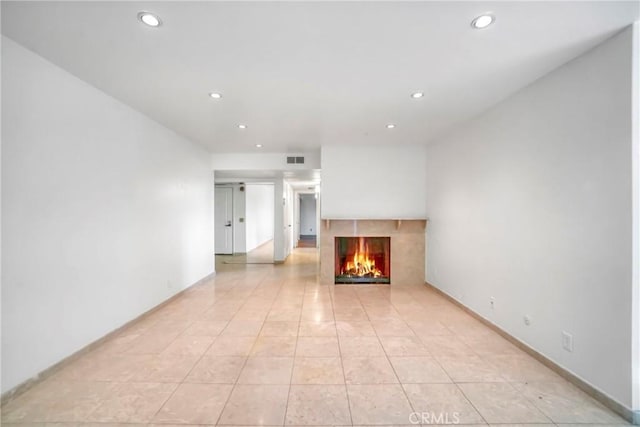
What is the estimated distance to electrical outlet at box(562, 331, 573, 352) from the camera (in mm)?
2317

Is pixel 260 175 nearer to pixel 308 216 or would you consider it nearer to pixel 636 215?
pixel 636 215

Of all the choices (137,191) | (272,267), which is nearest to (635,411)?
(137,191)

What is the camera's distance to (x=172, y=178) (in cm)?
441

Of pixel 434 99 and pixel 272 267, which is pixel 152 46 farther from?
pixel 272 267

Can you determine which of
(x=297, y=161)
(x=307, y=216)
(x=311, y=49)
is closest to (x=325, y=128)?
(x=297, y=161)

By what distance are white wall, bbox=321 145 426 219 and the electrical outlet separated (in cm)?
320

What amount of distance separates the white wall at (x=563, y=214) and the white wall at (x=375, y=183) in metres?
1.62

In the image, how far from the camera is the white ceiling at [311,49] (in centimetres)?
177

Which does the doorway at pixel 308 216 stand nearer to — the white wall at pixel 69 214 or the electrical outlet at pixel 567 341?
the white wall at pixel 69 214

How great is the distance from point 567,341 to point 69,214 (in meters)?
4.32

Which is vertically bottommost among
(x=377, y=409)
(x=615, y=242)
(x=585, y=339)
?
(x=377, y=409)

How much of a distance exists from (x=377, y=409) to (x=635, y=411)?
1.62 metres

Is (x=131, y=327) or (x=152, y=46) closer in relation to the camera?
(x=152, y=46)

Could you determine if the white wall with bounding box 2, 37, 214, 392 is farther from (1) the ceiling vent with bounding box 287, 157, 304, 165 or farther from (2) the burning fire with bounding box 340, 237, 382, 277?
(2) the burning fire with bounding box 340, 237, 382, 277
